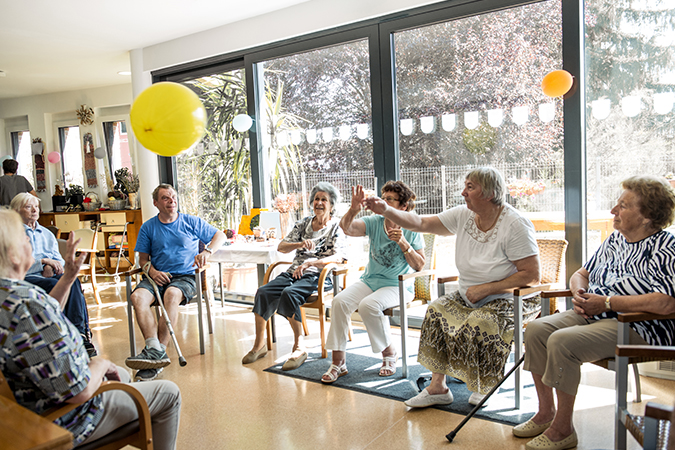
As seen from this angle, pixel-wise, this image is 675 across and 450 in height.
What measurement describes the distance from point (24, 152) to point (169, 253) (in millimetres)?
6846

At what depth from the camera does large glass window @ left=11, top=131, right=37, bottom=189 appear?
355 inches

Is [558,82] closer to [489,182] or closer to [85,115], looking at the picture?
[489,182]

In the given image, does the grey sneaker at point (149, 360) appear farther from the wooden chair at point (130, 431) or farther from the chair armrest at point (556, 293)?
the chair armrest at point (556, 293)

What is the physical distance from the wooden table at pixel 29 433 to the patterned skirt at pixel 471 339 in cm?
189

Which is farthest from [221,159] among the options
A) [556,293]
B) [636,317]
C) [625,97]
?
[636,317]

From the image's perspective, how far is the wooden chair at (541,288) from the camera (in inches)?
102

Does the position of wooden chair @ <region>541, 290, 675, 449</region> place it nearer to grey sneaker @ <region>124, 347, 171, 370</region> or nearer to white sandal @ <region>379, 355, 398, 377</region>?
white sandal @ <region>379, 355, 398, 377</region>

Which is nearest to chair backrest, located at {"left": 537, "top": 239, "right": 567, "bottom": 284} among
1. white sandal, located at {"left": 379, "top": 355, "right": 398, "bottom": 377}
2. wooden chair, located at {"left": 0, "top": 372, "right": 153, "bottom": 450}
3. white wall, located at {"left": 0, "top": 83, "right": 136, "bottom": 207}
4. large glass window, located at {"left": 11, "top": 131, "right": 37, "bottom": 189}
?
white sandal, located at {"left": 379, "top": 355, "right": 398, "bottom": 377}

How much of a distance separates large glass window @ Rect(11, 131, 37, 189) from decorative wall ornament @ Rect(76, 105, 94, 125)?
4.69 feet

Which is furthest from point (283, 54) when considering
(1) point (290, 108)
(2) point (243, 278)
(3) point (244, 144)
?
(2) point (243, 278)

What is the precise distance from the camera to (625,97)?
3.32 m

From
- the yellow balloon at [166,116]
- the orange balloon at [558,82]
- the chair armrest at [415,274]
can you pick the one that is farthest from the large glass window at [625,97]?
the yellow balloon at [166,116]

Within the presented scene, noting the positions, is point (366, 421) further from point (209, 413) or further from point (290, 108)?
point (290, 108)

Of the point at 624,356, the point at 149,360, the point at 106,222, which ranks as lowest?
the point at 149,360
